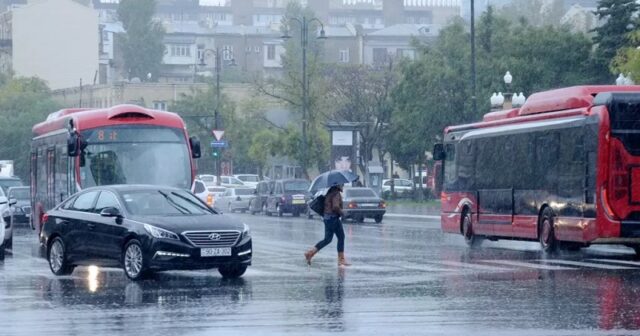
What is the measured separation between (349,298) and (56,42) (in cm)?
11588

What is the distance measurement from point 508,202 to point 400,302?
14.1 m

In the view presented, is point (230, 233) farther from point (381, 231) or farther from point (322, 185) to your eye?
point (381, 231)

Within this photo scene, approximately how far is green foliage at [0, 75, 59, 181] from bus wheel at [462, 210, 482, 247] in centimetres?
7083

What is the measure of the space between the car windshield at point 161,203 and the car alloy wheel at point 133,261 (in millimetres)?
634

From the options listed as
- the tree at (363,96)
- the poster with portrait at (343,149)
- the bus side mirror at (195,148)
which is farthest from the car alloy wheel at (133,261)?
the tree at (363,96)

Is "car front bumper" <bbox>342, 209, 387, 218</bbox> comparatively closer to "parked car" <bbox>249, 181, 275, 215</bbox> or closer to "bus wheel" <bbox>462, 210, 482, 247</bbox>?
"parked car" <bbox>249, 181, 275, 215</bbox>

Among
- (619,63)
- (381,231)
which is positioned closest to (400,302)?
(381,231)

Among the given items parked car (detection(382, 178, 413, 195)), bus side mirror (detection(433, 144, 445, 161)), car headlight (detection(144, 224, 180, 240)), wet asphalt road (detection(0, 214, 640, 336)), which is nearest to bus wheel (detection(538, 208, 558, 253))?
wet asphalt road (detection(0, 214, 640, 336))

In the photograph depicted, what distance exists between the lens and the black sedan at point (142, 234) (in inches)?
853

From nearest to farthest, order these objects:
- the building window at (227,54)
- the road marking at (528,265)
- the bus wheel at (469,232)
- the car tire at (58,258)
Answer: the car tire at (58,258)
the road marking at (528,265)
the bus wheel at (469,232)
the building window at (227,54)

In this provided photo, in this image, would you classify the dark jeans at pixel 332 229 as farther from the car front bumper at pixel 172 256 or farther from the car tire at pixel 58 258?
the car tire at pixel 58 258

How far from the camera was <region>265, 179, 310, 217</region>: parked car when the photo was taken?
64188 millimetres

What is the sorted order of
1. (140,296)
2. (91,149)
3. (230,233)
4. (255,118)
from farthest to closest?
(255,118) → (91,149) → (230,233) → (140,296)

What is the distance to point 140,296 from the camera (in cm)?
1944
